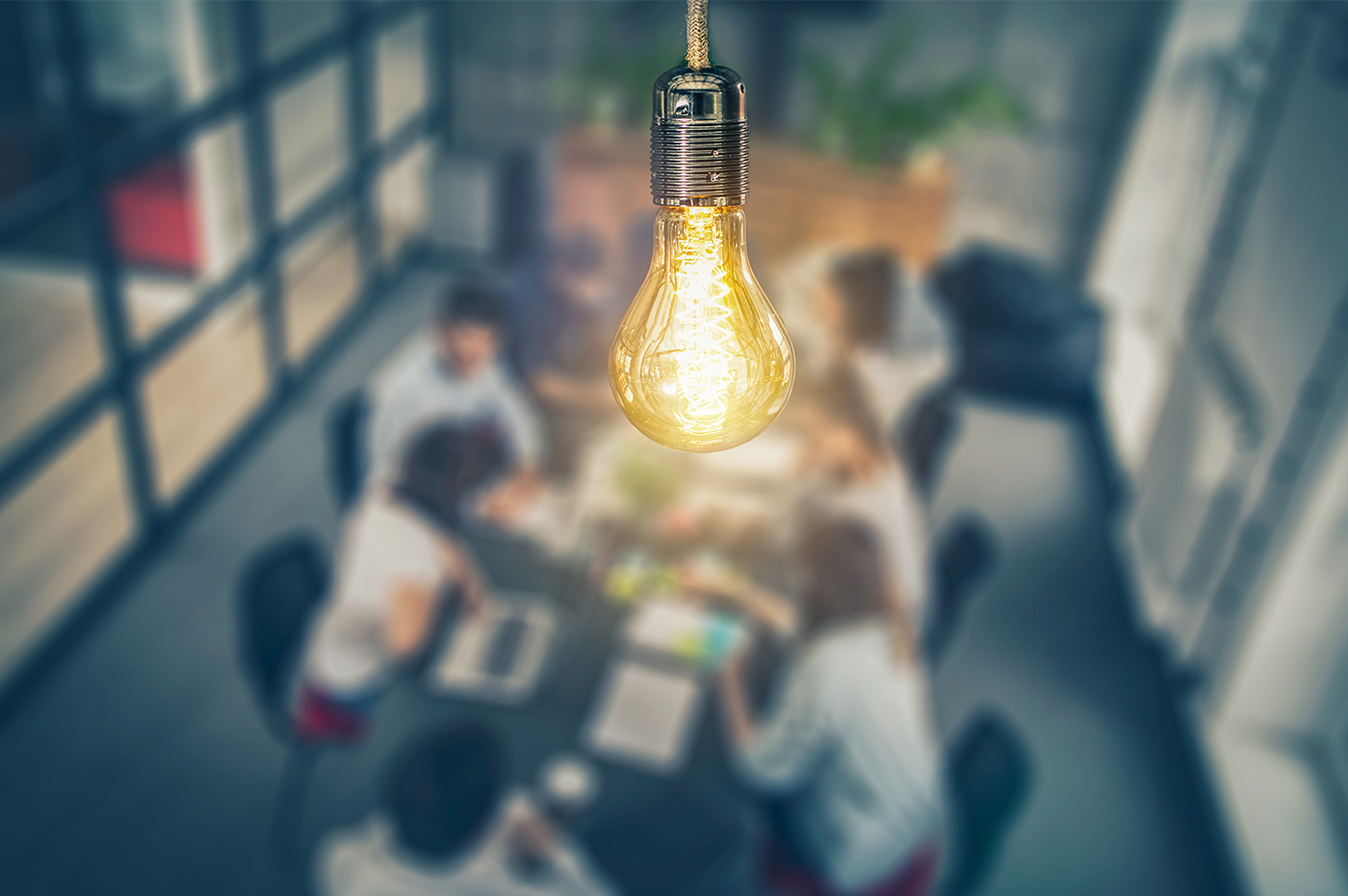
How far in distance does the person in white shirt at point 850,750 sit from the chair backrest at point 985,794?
82mm

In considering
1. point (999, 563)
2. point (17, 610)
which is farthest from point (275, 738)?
point (999, 563)

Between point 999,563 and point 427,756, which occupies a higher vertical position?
point 427,756

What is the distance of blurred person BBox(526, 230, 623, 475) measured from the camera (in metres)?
4.44

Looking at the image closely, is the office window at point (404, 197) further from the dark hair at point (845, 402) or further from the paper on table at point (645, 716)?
the paper on table at point (645, 716)

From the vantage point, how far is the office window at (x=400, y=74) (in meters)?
6.28

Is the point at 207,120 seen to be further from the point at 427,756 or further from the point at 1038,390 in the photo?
the point at 1038,390

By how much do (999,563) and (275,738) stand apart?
311 cm

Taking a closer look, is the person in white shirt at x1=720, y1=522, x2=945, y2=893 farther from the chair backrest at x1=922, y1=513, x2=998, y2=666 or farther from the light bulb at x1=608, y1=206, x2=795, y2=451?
the light bulb at x1=608, y1=206, x2=795, y2=451

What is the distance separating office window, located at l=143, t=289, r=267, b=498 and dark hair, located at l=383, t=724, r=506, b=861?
2742 millimetres

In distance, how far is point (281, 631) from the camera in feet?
9.73

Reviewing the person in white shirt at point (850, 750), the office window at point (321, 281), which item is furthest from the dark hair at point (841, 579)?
the office window at point (321, 281)

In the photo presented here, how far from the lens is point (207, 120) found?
4.55 metres

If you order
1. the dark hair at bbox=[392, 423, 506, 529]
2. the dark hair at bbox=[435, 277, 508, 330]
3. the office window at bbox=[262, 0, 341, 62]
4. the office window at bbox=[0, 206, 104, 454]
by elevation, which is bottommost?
the office window at bbox=[0, 206, 104, 454]

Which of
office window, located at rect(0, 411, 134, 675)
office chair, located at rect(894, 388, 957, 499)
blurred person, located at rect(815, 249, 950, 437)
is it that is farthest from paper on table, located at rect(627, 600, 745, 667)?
office window, located at rect(0, 411, 134, 675)
